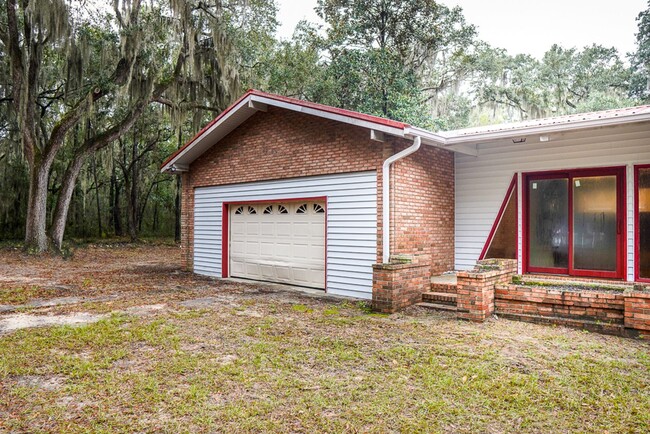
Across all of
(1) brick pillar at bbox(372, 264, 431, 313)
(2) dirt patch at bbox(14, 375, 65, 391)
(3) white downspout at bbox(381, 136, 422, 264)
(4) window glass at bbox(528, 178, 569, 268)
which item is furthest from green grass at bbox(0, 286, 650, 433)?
(4) window glass at bbox(528, 178, 569, 268)

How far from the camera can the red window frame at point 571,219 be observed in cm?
762

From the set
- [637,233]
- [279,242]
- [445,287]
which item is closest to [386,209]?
[445,287]

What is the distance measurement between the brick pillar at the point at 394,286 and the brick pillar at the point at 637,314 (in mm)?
2945

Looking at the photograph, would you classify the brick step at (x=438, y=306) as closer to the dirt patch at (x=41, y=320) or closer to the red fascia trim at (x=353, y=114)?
the red fascia trim at (x=353, y=114)

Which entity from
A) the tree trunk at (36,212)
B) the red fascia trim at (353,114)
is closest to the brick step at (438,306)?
the red fascia trim at (353,114)

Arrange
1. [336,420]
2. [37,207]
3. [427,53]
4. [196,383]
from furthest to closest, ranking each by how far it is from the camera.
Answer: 1. [427,53]
2. [37,207]
3. [196,383]
4. [336,420]

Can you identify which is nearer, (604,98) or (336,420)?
(336,420)

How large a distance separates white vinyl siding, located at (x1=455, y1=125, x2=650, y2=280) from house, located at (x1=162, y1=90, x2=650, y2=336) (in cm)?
2

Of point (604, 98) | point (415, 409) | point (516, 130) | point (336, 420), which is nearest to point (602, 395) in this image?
point (415, 409)

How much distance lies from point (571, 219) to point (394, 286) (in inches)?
152

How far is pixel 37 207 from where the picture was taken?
47.7 ft

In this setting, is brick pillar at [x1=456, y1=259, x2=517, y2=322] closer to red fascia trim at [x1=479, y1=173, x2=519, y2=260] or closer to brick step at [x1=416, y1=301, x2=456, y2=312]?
brick step at [x1=416, y1=301, x2=456, y2=312]

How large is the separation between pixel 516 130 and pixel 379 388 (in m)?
5.31

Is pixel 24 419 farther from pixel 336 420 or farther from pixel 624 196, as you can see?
pixel 624 196
